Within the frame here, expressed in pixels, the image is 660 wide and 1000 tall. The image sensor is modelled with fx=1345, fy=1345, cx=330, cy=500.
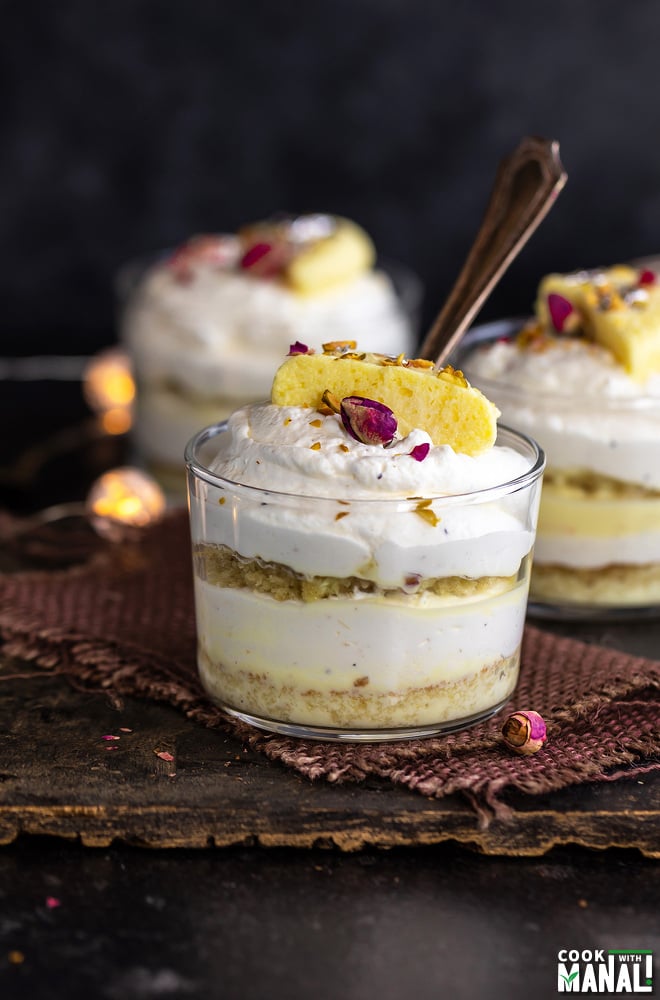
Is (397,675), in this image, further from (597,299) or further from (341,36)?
(341,36)

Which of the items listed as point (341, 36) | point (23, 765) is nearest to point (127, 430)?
point (341, 36)

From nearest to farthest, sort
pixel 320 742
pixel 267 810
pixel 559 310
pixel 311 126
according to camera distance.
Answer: pixel 267 810, pixel 320 742, pixel 559 310, pixel 311 126

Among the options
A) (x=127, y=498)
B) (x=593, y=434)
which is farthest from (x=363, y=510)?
(x=127, y=498)

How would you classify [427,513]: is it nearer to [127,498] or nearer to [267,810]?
[267,810]

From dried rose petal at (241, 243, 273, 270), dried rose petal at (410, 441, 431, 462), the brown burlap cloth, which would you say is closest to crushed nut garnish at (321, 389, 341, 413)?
dried rose petal at (410, 441, 431, 462)

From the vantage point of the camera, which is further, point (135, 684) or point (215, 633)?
point (135, 684)

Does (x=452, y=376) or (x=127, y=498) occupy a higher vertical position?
(x=452, y=376)
